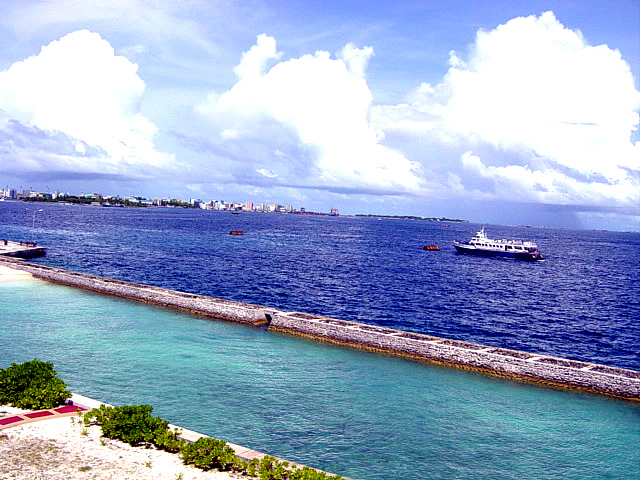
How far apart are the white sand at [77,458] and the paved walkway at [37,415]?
0.44 m

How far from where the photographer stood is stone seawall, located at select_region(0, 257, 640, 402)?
Result: 104 ft

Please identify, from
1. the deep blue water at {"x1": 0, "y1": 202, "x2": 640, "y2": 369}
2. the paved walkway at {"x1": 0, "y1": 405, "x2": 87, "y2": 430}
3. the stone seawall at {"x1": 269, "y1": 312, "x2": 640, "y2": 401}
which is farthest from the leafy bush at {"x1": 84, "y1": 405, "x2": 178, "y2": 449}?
the deep blue water at {"x1": 0, "y1": 202, "x2": 640, "y2": 369}

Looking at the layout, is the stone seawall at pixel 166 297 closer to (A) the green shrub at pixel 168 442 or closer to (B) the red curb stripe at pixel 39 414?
(B) the red curb stripe at pixel 39 414

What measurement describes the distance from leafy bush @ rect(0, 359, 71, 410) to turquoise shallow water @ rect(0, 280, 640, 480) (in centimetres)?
437

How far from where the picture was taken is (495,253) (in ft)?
443

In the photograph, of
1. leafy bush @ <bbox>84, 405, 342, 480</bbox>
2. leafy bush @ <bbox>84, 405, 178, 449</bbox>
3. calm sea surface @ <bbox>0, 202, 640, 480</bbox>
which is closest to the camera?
leafy bush @ <bbox>84, 405, 342, 480</bbox>

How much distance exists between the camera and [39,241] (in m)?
118

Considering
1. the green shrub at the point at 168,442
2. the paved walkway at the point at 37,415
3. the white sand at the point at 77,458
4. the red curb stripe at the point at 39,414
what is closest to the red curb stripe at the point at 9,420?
the paved walkway at the point at 37,415

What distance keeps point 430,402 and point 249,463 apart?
545 inches

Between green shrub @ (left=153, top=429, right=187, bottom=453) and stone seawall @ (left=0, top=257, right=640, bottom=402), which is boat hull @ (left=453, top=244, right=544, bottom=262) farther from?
green shrub @ (left=153, top=429, right=187, bottom=453)

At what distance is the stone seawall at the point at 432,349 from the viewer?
104 feet

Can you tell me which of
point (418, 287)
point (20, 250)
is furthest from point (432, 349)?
point (20, 250)

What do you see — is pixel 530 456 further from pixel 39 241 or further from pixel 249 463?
pixel 39 241

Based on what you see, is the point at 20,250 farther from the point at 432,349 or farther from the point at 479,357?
the point at 479,357
